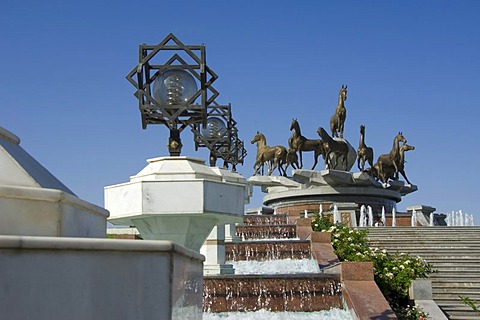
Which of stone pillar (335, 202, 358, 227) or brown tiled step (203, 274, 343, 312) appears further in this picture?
stone pillar (335, 202, 358, 227)

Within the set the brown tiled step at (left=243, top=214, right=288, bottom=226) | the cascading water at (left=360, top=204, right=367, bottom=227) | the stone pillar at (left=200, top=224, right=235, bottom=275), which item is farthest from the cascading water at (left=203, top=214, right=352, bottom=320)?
the cascading water at (left=360, top=204, right=367, bottom=227)

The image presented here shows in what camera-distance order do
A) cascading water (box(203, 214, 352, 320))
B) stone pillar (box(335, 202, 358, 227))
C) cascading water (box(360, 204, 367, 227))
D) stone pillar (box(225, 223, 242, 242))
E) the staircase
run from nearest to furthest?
cascading water (box(203, 214, 352, 320))
the staircase
stone pillar (box(225, 223, 242, 242))
stone pillar (box(335, 202, 358, 227))
cascading water (box(360, 204, 367, 227))

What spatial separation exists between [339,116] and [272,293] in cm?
2541

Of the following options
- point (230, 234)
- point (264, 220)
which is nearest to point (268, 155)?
point (264, 220)

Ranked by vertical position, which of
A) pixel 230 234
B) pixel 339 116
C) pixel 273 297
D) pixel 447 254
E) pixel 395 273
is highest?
pixel 339 116

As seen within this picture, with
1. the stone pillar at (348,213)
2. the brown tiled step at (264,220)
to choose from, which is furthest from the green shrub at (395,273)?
the stone pillar at (348,213)

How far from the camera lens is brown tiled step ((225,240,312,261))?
14.7m

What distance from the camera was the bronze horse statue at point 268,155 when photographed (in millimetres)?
37438

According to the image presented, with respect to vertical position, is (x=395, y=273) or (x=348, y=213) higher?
(x=348, y=213)

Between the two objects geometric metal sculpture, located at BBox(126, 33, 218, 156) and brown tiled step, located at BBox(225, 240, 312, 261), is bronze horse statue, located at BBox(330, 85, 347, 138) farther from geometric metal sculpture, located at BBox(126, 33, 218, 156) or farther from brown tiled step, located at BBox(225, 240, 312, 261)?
geometric metal sculpture, located at BBox(126, 33, 218, 156)

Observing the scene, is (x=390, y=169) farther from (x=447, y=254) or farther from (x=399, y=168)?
(x=447, y=254)

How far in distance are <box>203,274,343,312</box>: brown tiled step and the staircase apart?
219 centimetres

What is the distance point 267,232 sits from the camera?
19281 mm

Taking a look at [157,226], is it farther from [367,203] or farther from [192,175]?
[367,203]
